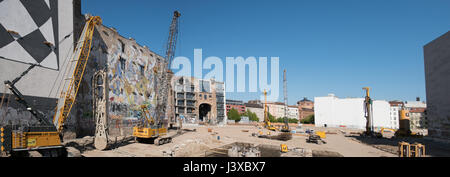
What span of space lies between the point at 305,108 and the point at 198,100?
7732 centimetres

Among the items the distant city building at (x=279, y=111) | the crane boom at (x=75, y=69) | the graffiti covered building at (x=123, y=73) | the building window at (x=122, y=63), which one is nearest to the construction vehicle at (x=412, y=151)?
the crane boom at (x=75, y=69)

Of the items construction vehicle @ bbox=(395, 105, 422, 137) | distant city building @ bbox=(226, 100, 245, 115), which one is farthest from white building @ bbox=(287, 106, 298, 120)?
construction vehicle @ bbox=(395, 105, 422, 137)

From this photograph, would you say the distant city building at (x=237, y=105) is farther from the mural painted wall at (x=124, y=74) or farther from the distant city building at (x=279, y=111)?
the mural painted wall at (x=124, y=74)

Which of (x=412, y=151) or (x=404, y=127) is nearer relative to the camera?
(x=412, y=151)

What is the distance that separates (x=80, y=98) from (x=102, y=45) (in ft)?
27.0

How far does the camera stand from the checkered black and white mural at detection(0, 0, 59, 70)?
18734 mm

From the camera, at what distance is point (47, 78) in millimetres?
21953

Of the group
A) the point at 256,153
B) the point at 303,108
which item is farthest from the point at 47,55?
the point at 303,108

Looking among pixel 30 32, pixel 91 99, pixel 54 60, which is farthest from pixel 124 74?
pixel 30 32

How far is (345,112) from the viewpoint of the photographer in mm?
89438

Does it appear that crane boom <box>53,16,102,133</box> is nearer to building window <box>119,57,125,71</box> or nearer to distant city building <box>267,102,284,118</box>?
building window <box>119,57,125,71</box>

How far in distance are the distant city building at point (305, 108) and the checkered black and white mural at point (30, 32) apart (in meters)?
132

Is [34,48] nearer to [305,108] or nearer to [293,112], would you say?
[305,108]
